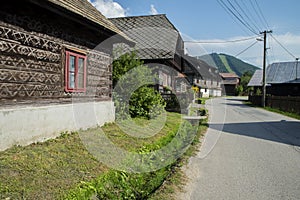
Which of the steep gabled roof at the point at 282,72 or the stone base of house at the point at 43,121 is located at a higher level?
the steep gabled roof at the point at 282,72

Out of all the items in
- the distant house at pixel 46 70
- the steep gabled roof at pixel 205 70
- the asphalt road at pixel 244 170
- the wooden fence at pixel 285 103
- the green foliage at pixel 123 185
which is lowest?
the asphalt road at pixel 244 170

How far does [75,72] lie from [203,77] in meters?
61.3

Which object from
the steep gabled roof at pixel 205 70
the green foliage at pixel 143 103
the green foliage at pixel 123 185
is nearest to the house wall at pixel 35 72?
the green foliage at pixel 123 185

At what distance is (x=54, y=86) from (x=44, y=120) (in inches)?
42.4

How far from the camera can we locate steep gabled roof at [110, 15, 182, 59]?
16078mm

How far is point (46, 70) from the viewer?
648 cm

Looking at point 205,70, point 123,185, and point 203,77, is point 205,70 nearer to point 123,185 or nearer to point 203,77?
point 203,77

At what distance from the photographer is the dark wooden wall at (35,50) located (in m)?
5.33

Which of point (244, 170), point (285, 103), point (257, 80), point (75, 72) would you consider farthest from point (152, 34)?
point (257, 80)

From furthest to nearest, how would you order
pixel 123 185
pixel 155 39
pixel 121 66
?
pixel 155 39, pixel 121 66, pixel 123 185

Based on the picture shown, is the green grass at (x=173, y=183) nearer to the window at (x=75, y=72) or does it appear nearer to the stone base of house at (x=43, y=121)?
the stone base of house at (x=43, y=121)

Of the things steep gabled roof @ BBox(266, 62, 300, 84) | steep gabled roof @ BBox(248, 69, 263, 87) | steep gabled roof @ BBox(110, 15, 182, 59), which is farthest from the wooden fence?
steep gabled roof @ BBox(248, 69, 263, 87)

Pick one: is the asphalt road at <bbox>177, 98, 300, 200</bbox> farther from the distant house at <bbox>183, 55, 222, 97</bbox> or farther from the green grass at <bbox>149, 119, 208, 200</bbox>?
the distant house at <bbox>183, 55, 222, 97</bbox>

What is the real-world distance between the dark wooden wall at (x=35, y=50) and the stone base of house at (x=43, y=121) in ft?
0.87
